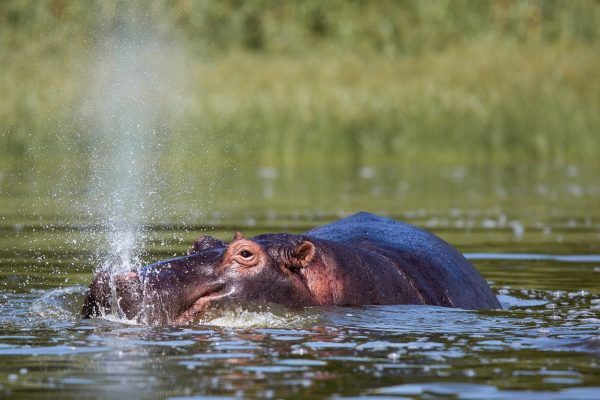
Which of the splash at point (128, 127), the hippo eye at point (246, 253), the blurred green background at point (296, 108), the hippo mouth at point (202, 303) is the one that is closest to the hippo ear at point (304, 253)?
the hippo eye at point (246, 253)

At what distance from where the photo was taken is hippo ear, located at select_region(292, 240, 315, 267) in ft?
20.3

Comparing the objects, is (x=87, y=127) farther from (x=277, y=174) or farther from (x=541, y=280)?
(x=541, y=280)

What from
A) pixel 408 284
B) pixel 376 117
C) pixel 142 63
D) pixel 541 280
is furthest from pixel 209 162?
pixel 408 284

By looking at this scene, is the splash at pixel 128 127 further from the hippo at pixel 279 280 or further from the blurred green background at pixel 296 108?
the hippo at pixel 279 280

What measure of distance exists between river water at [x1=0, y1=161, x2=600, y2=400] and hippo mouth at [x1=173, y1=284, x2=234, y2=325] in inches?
2.7

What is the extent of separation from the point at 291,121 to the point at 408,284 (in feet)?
47.5

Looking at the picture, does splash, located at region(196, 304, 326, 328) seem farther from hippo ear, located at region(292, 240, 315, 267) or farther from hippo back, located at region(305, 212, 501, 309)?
hippo back, located at region(305, 212, 501, 309)

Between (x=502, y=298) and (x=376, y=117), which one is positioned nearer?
(x=502, y=298)

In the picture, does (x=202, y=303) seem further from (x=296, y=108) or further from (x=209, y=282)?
(x=296, y=108)

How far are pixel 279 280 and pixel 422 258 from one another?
125 centimetres

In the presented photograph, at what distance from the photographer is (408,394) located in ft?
14.6

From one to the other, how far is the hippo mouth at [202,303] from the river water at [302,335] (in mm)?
69

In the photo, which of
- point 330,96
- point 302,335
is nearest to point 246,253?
point 302,335

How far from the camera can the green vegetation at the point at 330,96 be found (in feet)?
68.3
